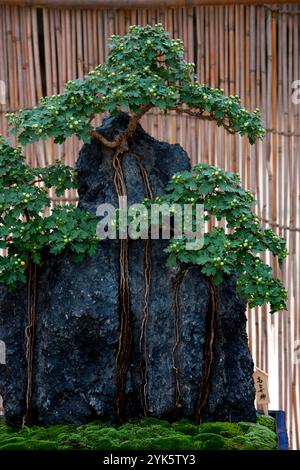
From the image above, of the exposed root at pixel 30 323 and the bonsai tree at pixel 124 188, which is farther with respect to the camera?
the exposed root at pixel 30 323

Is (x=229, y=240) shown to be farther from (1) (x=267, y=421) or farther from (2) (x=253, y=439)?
(1) (x=267, y=421)

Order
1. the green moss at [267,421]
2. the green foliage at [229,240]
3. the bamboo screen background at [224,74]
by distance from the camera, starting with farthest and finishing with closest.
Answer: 1. the bamboo screen background at [224,74]
2. the green moss at [267,421]
3. the green foliage at [229,240]

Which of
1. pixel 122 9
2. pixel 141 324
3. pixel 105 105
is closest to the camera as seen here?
pixel 105 105

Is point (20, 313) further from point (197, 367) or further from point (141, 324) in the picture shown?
point (197, 367)

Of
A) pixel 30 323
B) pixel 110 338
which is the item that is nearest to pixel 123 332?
pixel 110 338

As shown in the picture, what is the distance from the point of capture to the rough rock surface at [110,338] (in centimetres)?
253

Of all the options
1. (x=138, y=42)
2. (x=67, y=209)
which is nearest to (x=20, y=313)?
(x=67, y=209)

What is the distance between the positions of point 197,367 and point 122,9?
4.75ft

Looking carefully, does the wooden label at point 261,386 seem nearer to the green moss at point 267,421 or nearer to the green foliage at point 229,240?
the green moss at point 267,421

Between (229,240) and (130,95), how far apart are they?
0.46m

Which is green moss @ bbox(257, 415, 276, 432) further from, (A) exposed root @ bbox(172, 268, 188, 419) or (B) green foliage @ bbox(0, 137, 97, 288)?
(B) green foliage @ bbox(0, 137, 97, 288)

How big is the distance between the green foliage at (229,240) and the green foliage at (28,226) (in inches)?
8.3

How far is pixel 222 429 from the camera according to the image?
2516 mm

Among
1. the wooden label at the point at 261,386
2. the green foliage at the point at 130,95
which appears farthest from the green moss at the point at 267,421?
the green foliage at the point at 130,95
